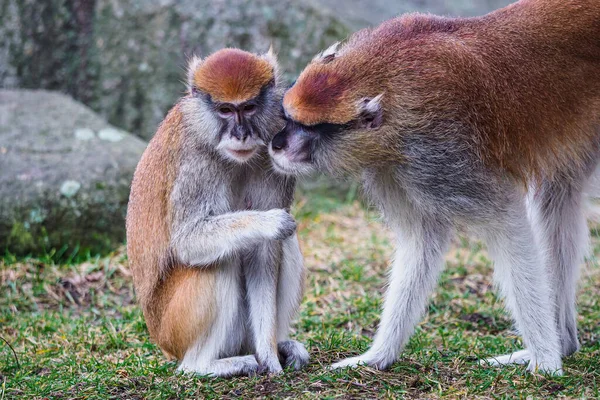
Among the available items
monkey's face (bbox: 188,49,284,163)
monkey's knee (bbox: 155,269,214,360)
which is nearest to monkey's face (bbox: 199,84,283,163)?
monkey's face (bbox: 188,49,284,163)

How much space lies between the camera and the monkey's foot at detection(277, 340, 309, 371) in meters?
3.85

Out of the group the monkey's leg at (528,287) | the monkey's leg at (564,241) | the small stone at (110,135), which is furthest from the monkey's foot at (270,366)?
the small stone at (110,135)

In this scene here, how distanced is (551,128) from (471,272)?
2187mm

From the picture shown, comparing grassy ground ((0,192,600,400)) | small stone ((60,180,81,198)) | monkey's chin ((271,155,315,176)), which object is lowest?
grassy ground ((0,192,600,400))

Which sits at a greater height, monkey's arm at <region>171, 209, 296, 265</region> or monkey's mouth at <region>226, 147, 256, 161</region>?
monkey's mouth at <region>226, 147, 256, 161</region>

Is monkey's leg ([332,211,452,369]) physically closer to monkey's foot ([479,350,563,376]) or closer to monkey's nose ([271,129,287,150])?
monkey's foot ([479,350,563,376])

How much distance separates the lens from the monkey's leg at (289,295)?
12.8 ft

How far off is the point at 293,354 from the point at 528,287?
1.15 m

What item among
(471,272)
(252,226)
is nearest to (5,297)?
(252,226)

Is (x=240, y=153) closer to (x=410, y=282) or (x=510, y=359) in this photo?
(x=410, y=282)

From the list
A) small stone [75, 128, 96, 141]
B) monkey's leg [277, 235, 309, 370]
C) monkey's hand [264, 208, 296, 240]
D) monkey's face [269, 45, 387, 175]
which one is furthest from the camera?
small stone [75, 128, 96, 141]

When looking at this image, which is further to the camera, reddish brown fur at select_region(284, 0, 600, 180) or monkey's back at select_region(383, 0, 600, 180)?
monkey's back at select_region(383, 0, 600, 180)

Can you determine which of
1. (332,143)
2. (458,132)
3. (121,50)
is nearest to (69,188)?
(121,50)

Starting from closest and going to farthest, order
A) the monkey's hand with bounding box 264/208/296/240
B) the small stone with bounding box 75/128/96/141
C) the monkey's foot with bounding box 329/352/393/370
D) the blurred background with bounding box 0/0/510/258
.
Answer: the monkey's hand with bounding box 264/208/296/240 → the monkey's foot with bounding box 329/352/393/370 → the small stone with bounding box 75/128/96/141 → the blurred background with bounding box 0/0/510/258
